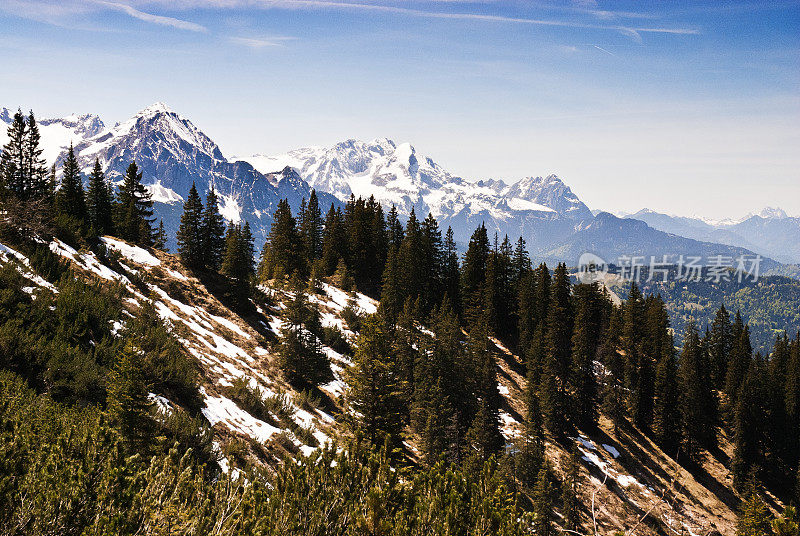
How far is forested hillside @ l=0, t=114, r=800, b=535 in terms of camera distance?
6.56 metres

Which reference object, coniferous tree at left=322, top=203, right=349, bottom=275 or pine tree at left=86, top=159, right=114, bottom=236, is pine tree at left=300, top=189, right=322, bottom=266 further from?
pine tree at left=86, top=159, right=114, bottom=236

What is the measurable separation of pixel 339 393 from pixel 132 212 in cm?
3913

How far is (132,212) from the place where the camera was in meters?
52.8

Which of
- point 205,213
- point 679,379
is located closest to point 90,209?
point 205,213

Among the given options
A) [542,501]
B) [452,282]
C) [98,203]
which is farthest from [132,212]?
[542,501]

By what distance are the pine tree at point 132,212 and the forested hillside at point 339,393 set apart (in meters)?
0.33

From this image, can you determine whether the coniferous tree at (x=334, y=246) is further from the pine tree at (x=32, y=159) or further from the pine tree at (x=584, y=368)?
the pine tree at (x=32, y=159)

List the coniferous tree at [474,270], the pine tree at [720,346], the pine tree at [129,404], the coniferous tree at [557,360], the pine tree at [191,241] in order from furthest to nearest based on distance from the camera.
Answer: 1. the pine tree at [720,346]
2. the coniferous tree at [474,270]
3. the coniferous tree at [557,360]
4. the pine tree at [191,241]
5. the pine tree at [129,404]

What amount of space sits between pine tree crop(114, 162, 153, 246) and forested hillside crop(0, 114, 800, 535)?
1.08 feet

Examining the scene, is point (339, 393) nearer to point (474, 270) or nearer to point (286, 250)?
point (286, 250)

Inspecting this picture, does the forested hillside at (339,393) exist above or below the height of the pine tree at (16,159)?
below

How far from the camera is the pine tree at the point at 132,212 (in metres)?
48.7

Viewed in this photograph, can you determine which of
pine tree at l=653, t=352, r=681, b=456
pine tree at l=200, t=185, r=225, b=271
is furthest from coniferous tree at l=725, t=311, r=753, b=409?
pine tree at l=200, t=185, r=225, b=271

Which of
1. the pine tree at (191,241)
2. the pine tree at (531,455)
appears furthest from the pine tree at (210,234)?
the pine tree at (531,455)
